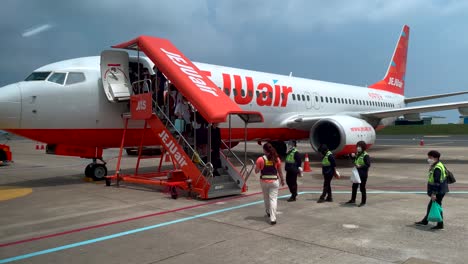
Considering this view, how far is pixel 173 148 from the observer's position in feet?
29.3

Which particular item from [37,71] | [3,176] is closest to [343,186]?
[37,71]

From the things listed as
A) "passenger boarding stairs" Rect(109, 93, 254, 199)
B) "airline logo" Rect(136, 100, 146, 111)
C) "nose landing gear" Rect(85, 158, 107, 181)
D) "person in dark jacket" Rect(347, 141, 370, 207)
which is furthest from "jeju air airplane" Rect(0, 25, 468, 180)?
"person in dark jacket" Rect(347, 141, 370, 207)

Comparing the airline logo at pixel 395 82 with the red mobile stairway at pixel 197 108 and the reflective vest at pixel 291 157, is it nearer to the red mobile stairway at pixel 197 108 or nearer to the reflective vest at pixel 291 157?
the red mobile stairway at pixel 197 108

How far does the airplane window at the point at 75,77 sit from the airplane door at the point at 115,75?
56cm

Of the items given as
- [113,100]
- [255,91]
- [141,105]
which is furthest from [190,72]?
[255,91]

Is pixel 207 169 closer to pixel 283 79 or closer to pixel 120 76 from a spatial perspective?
pixel 120 76

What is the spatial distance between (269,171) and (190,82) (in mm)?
3336

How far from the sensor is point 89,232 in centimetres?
575

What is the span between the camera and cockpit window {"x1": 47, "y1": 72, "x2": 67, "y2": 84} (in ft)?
32.6

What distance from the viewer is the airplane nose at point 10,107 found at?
8963 millimetres

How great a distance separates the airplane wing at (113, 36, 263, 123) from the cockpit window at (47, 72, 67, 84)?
1582 millimetres

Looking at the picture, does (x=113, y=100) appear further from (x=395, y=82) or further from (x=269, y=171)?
(x=395, y=82)

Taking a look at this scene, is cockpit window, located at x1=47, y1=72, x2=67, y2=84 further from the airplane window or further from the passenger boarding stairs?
the passenger boarding stairs

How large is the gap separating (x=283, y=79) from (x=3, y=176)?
11356 millimetres
